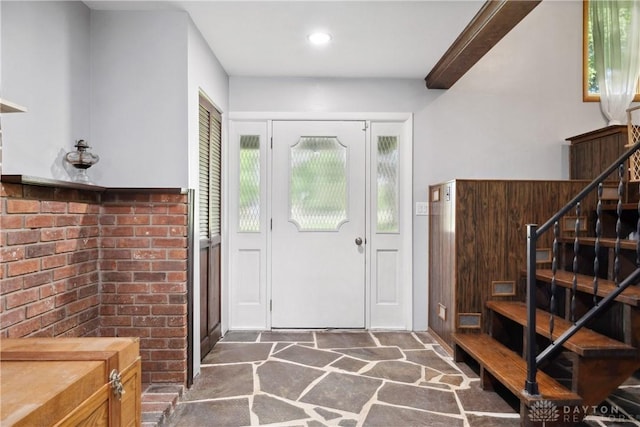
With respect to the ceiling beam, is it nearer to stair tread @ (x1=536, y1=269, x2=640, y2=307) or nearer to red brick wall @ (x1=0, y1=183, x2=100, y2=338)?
stair tread @ (x1=536, y1=269, x2=640, y2=307)

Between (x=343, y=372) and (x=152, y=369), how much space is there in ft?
4.21

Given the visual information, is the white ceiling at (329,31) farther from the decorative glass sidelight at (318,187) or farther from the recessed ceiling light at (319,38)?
the decorative glass sidelight at (318,187)

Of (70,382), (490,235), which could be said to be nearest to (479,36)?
(490,235)

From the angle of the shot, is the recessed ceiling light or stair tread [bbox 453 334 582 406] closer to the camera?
stair tread [bbox 453 334 582 406]

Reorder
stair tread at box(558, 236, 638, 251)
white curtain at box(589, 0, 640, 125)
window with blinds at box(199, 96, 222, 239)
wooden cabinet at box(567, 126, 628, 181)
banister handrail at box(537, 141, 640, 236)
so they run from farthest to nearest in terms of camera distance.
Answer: white curtain at box(589, 0, 640, 125) < wooden cabinet at box(567, 126, 628, 181) < window with blinds at box(199, 96, 222, 239) < stair tread at box(558, 236, 638, 251) < banister handrail at box(537, 141, 640, 236)

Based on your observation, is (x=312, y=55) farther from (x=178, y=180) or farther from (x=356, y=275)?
(x=356, y=275)

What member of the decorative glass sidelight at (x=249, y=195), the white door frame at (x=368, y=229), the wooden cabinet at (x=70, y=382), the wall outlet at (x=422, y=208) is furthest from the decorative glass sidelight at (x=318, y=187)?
the wooden cabinet at (x=70, y=382)

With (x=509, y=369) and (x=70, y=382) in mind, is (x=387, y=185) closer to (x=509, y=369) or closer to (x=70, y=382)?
(x=509, y=369)

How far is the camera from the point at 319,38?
2.88 meters

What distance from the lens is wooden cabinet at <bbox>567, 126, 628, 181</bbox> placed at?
10.5 feet

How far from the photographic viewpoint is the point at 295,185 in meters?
3.77

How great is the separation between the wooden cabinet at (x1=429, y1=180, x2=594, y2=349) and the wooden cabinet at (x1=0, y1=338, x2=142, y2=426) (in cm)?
241

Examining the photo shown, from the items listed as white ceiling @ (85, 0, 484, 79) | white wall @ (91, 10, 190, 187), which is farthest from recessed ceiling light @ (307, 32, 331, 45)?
white wall @ (91, 10, 190, 187)

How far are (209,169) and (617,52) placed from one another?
392cm
